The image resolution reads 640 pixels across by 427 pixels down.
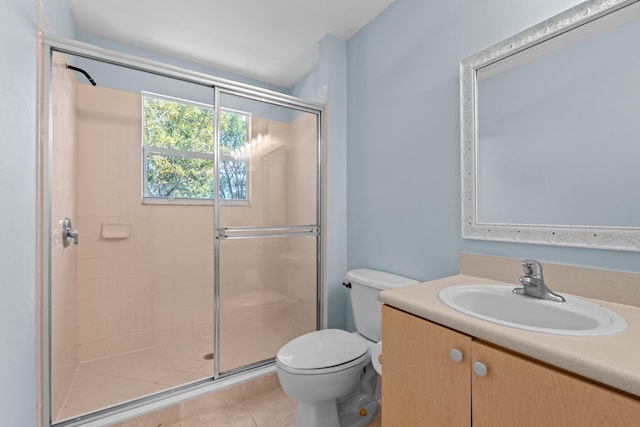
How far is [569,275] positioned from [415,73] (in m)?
1.24

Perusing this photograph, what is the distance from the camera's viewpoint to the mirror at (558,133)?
892 mm

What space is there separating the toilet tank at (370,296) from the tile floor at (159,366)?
73 centimetres

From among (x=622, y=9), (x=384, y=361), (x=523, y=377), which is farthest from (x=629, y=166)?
(x=384, y=361)

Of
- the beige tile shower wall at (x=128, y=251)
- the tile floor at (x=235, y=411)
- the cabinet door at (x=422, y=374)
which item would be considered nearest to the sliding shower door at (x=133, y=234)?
the beige tile shower wall at (x=128, y=251)

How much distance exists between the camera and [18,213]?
0.95 meters

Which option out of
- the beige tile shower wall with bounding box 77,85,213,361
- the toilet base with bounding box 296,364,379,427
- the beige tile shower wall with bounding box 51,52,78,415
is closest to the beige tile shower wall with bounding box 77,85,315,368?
the beige tile shower wall with bounding box 77,85,213,361

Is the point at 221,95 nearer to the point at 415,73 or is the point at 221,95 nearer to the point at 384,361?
the point at 415,73

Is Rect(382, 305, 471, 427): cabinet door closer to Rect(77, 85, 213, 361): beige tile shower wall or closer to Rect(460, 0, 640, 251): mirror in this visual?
Rect(460, 0, 640, 251): mirror

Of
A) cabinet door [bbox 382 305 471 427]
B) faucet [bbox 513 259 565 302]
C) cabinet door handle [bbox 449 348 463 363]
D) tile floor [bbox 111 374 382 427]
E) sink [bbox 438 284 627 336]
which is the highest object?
faucet [bbox 513 259 565 302]

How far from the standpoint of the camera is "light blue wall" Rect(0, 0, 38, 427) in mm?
812

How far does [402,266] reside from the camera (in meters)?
1.65

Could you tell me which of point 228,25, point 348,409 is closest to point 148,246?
point 228,25

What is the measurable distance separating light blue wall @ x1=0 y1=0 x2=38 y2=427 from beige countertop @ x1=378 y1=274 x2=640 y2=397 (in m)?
1.27

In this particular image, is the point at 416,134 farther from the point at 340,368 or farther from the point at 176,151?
the point at 176,151
